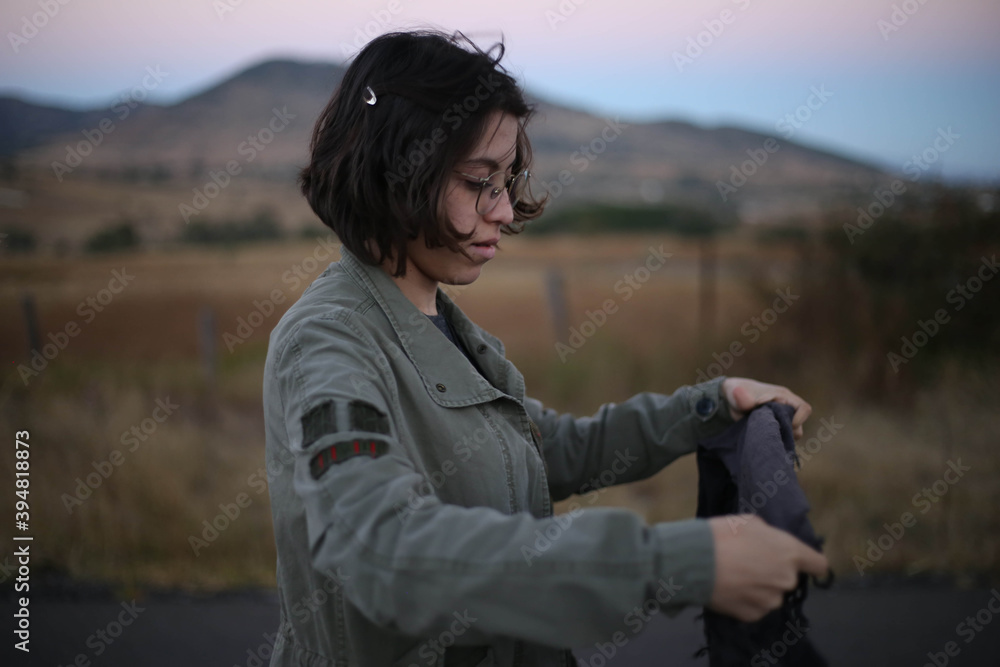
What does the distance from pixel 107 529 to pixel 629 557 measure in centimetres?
473

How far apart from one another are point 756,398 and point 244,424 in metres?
5.90

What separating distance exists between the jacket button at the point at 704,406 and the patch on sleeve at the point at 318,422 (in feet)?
3.94

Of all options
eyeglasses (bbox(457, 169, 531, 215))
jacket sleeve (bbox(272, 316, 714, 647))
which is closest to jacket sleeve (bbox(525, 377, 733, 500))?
eyeglasses (bbox(457, 169, 531, 215))

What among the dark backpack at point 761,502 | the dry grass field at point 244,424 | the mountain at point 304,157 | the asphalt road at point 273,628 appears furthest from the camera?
the mountain at point 304,157

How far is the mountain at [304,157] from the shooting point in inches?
421

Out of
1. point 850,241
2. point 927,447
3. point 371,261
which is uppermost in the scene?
point 371,261

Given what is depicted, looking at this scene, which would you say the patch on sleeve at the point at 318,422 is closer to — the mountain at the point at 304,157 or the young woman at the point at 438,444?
the young woman at the point at 438,444

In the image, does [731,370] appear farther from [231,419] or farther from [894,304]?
[231,419]

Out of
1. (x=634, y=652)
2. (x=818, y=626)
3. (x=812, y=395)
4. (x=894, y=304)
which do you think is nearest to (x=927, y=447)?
(x=812, y=395)

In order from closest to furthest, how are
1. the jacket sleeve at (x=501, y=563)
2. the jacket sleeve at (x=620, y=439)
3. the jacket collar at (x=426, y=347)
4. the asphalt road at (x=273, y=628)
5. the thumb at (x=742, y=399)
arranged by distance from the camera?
→ 1. the jacket sleeve at (x=501, y=563)
2. the jacket collar at (x=426, y=347)
3. the thumb at (x=742, y=399)
4. the jacket sleeve at (x=620, y=439)
5. the asphalt road at (x=273, y=628)

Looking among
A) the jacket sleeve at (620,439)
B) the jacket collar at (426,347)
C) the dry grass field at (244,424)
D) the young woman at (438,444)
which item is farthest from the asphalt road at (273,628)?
the jacket collar at (426,347)

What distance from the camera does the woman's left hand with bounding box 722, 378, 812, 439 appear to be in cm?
196

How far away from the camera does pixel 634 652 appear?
3670mm

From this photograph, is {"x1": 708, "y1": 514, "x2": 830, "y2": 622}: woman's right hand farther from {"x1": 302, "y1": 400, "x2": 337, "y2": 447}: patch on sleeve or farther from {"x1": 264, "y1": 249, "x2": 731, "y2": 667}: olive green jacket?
{"x1": 302, "y1": 400, "x2": 337, "y2": 447}: patch on sleeve
